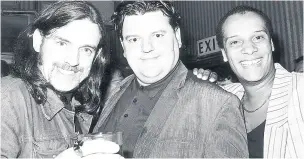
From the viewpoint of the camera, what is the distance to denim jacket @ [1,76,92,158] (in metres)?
1.42

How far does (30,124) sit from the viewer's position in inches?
61.2


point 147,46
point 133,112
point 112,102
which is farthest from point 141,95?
point 147,46

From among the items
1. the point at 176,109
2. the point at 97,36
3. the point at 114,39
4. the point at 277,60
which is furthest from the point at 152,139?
the point at 114,39

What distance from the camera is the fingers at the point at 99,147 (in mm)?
1150

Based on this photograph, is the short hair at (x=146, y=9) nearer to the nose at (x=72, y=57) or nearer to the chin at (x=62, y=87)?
the nose at (x=72, y=57)

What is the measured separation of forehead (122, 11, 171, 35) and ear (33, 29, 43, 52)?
1.73 feet

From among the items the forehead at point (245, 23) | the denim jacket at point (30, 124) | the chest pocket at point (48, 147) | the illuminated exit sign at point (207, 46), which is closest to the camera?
the denim jacket at point (30, 124)

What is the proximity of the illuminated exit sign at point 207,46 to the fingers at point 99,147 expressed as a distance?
15.1 feet

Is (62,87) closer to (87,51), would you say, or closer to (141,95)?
(87,51)

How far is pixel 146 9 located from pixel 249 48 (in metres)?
0.84

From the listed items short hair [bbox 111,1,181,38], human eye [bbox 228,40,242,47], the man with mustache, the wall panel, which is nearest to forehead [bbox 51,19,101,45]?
the man with mustache

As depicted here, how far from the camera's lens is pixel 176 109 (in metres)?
1.65

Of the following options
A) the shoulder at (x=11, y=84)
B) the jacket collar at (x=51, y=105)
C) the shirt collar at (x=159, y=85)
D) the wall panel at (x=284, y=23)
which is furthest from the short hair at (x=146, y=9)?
the wall panel at (x=284, y=23)

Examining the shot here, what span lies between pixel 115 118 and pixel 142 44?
0.56 metres
